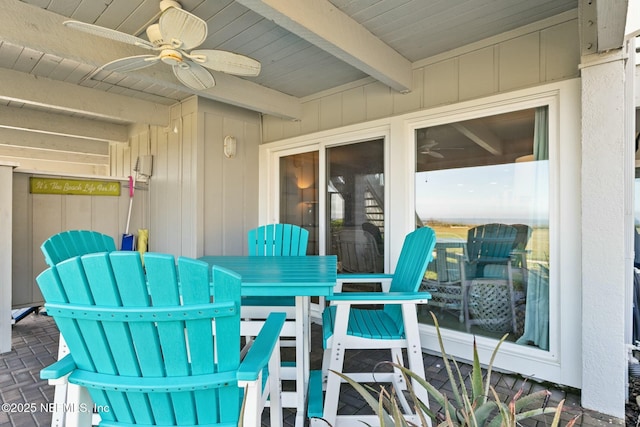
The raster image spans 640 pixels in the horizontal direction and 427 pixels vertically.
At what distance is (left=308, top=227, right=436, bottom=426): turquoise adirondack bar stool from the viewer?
67.8 inches

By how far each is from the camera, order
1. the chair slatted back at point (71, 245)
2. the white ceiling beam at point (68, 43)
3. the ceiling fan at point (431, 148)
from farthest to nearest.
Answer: the ceiling fan at point (431, 148)
the white ceiling beam at point (68, 43)
the chair slatted back at point (71, 245)

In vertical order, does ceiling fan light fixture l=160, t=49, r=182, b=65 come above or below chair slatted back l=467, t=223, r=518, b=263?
above

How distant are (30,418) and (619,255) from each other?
3552 millimetres

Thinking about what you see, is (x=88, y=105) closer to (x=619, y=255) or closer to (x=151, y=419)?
(x=151, y=419)

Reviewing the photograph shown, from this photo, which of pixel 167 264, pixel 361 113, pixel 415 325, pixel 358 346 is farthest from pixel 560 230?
pixel 167 264

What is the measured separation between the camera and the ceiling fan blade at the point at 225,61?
2.15 metres

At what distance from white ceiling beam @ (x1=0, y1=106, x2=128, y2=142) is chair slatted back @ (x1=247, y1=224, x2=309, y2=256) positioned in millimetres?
3667

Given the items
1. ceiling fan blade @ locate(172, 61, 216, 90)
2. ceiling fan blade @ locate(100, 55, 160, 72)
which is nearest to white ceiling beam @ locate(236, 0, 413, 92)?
ceiling fan blade @ locate(172, 61, 216, 90)

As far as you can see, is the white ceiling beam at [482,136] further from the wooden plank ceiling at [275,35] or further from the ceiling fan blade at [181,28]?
the ceiling fan blade at [181,28]

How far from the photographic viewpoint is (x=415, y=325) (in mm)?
1760

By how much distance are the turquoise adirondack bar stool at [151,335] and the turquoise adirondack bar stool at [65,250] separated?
0.07m

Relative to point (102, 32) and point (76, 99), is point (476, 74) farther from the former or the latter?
point (76, 99)

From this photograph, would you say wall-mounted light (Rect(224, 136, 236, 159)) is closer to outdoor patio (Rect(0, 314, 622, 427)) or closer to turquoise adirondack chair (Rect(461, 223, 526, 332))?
outdoor patio (Rect(0, 314, 622, 427))

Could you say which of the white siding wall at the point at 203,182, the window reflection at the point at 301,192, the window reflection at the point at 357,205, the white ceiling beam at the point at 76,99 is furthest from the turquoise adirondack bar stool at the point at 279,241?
the white ceiling beam at the point at 76,99
